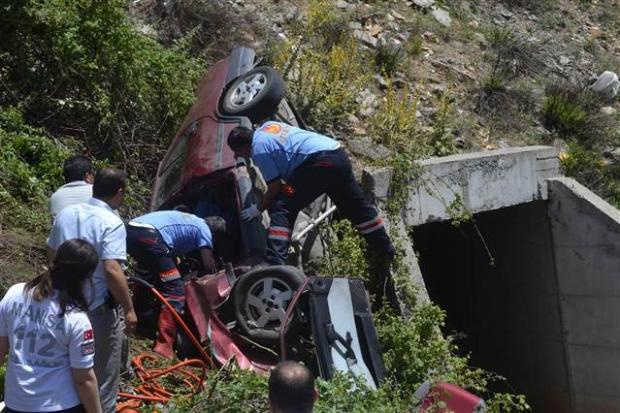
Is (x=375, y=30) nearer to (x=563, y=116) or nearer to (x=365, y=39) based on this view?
(x=365, y=39)

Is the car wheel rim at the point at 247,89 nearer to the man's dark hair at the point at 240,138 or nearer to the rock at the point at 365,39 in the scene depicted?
the man's dark hair at the point at 240,138

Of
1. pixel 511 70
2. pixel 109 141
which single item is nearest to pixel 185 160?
pixel 109 141

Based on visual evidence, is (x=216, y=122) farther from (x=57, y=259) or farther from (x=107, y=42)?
(x=57, y=259)

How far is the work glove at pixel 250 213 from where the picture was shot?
733 centimetres

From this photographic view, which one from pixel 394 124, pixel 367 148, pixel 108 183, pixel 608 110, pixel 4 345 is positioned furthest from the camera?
pixel 608 110

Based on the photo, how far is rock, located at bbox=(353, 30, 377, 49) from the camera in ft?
40.2

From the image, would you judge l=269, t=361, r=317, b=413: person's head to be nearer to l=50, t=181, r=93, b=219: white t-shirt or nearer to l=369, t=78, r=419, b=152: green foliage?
l=50, t=181, r=93, b=219: white t-shirt

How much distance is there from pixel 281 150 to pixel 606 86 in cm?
717

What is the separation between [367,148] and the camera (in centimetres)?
1044

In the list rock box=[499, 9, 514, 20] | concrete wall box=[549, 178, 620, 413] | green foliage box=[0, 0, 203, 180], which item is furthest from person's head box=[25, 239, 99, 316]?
rock box=[499, 9, 514, 20]

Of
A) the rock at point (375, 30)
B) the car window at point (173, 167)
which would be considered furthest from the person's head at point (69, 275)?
the rock at point (375, 30)

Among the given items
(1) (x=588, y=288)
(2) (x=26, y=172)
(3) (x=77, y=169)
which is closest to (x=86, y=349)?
(3) (x=77, y=169)

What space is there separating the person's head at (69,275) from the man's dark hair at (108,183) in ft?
3.69

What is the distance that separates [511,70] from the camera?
42.8 ft
